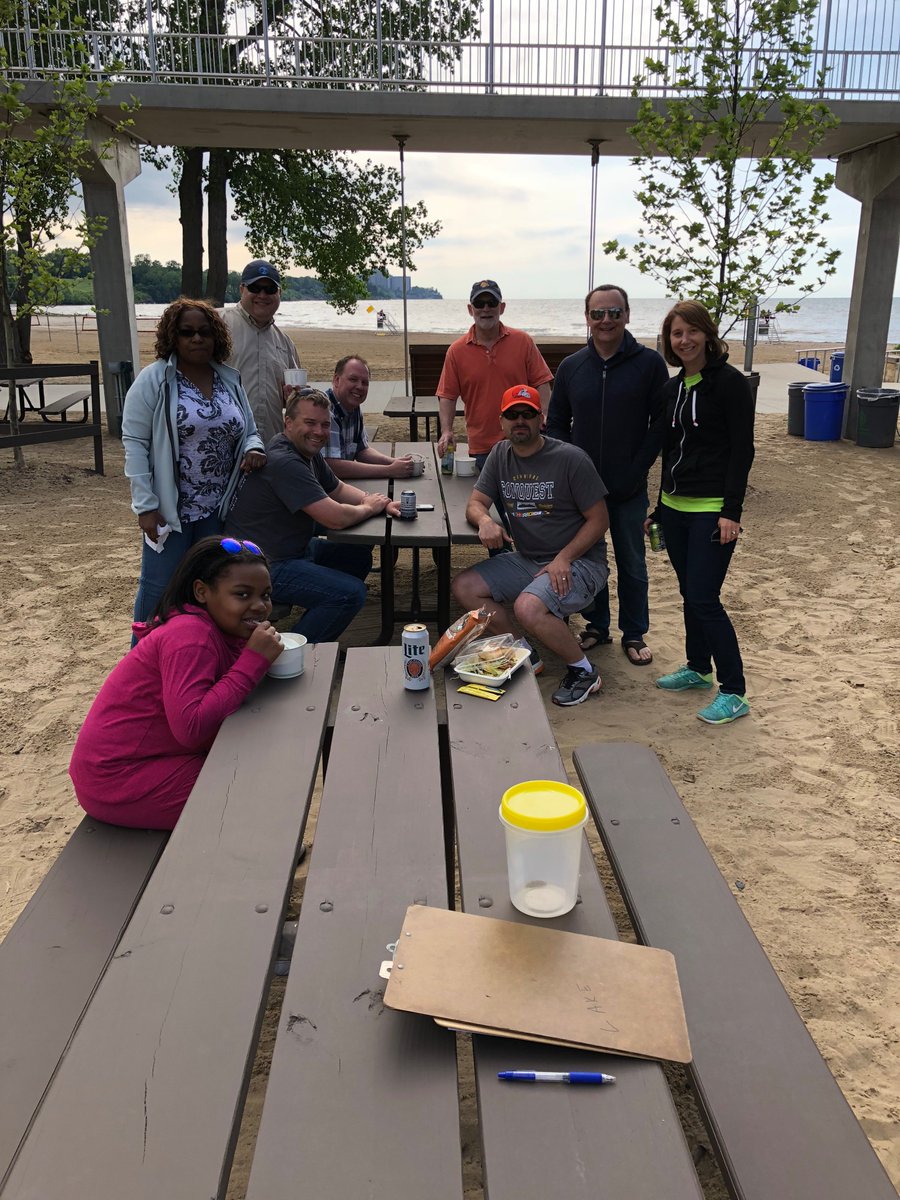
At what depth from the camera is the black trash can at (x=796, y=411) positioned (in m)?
10.9

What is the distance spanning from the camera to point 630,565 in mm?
4520

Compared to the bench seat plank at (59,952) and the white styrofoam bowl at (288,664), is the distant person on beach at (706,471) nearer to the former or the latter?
the white styrofoam bowl at (288,664)

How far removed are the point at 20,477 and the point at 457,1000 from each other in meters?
8.47

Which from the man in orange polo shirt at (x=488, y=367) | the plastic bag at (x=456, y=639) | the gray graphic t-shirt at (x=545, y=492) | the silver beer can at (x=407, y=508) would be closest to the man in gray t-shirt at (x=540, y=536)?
the gray graphic t-shirt at (x=545, y=492)

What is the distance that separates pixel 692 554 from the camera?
3.82m

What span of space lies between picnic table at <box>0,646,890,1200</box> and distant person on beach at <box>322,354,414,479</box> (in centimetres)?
289

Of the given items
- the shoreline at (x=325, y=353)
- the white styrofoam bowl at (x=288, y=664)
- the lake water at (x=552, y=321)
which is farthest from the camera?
the lake water at (x=552, y=321)

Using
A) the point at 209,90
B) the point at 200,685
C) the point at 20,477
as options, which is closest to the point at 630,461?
the point at 200,685

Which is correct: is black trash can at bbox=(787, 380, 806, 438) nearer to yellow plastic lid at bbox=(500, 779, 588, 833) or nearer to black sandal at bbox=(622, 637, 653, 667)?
black sandal at bbox=(622, 637, 653, 667)

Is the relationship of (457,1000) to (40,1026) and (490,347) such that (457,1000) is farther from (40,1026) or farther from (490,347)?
(490,347)

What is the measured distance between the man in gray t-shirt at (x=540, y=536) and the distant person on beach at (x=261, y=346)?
3.97 ft

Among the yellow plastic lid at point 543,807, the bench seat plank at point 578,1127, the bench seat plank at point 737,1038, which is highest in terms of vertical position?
the yellow plastic lid at point 543,807

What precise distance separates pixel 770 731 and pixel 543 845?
2.61 metres

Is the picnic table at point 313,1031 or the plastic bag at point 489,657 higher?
the plastic bag at point 489,657
